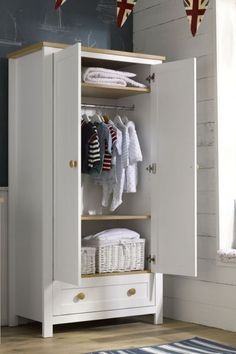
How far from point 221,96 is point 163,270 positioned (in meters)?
1.16

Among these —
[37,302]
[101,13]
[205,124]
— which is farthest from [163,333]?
[101,13]

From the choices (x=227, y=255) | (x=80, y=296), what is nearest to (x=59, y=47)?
(x=80, y=296)

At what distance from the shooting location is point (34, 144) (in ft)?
15.0

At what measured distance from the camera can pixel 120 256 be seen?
Result: 185 inches

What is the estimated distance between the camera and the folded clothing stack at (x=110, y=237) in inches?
183

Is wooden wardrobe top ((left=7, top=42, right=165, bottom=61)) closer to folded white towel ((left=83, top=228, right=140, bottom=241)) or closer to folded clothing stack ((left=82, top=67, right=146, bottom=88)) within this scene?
folded clothing stack ((left=82, top=67, right=146, bottom=88))

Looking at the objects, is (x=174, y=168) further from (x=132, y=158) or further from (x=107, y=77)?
(x=107, y=77)

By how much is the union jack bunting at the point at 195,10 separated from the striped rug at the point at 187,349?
170cm

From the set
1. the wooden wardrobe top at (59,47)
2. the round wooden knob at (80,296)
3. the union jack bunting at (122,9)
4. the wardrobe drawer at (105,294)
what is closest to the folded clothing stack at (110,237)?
the wardrobe drawer at (105,294)

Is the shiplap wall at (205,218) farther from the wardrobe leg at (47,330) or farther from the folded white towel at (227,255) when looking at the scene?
the wardrobe leg at (47,330)

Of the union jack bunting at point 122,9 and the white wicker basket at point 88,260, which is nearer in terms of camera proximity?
the union jack bunting at point 122,9

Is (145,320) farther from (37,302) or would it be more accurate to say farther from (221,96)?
(221,96)

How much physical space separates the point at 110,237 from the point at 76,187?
0.58 meters

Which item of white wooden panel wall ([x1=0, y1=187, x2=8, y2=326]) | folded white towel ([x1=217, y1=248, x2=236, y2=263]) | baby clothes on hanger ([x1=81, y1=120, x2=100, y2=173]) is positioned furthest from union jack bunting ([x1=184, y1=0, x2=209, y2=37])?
white wooden panel wall ([x1=0, y1=187, x2=8, y2=326])
